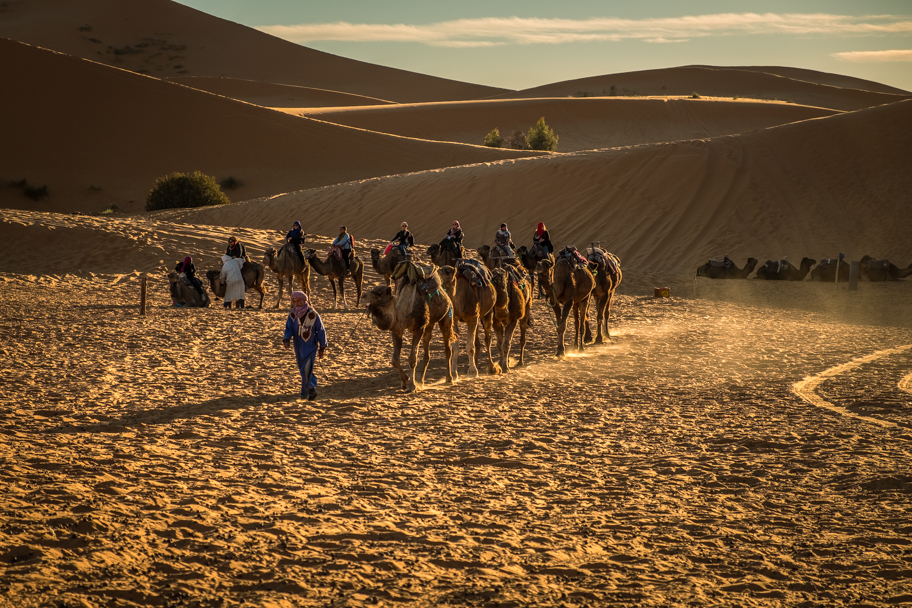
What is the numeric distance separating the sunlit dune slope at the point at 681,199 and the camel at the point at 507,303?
57.0 ft

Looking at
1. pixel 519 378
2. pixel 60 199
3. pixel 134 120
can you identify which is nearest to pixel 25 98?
pixel 134 120

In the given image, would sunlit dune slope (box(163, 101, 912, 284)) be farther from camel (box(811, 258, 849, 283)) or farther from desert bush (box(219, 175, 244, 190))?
desert bush (box(219, 175, 244, 190))

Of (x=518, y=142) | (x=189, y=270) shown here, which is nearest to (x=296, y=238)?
(x=189, y=270)

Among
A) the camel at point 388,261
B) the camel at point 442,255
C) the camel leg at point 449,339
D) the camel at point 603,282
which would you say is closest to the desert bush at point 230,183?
the camel at point 388,261

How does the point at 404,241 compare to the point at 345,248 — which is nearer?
the point at 404,241

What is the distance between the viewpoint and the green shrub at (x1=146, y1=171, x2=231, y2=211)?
158ft

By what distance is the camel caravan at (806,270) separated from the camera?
1118 inches

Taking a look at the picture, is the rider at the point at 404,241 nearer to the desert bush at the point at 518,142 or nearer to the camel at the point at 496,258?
the camel at the point at 496,258

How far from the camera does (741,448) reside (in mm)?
9023

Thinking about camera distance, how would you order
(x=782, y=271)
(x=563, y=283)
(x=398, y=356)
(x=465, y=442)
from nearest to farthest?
(x=465, y=442), (x=398, y=356), (x=563, y=283), (x=782, y=271)

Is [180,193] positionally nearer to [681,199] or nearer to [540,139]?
[681,199]

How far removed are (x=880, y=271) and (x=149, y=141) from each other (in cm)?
5142

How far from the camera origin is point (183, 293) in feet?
64.0

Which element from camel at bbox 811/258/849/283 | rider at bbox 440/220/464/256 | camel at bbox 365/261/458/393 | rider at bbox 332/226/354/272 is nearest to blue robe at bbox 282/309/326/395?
camel at bbox 365/261/458/393
